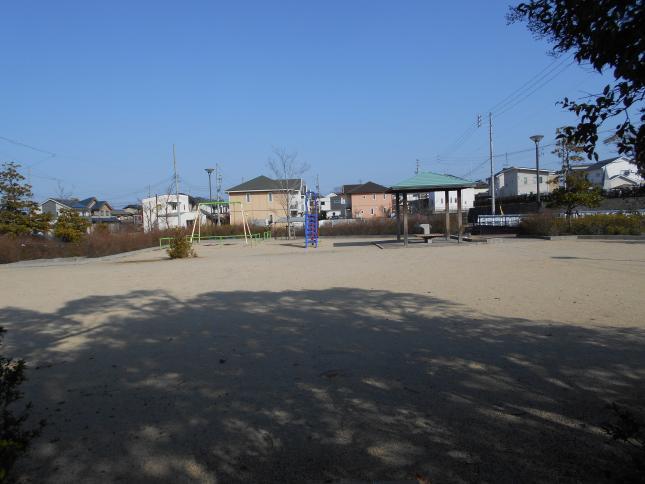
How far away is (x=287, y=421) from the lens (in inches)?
132

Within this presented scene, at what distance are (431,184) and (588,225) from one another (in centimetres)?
775

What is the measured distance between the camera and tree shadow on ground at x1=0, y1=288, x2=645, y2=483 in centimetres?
274

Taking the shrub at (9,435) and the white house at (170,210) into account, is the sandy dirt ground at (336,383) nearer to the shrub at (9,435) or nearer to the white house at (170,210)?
the shrub at (9,435)

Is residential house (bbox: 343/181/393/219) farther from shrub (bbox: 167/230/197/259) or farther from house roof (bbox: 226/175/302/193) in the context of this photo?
shrub (bbox: 167/230/197/259)

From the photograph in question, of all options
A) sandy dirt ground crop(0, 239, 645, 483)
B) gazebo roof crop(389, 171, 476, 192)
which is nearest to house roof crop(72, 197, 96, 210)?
gazebo roof crop(389, 171, 476, 192)

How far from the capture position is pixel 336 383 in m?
4.11

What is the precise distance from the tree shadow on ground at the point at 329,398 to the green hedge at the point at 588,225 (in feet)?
61.0

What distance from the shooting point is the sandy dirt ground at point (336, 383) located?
2.77m

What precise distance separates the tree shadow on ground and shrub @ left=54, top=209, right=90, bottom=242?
2141 cm

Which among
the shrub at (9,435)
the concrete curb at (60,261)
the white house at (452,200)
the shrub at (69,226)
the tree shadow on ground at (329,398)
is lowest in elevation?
the tree shadow on ground at (329,398)

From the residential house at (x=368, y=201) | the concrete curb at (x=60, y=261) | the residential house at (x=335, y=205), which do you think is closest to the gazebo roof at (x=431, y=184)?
the concrete curb at (x=60, y=261)

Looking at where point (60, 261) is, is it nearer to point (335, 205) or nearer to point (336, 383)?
point (336, 383)

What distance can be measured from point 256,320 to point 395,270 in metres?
6.26

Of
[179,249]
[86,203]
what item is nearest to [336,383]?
[179,249]
